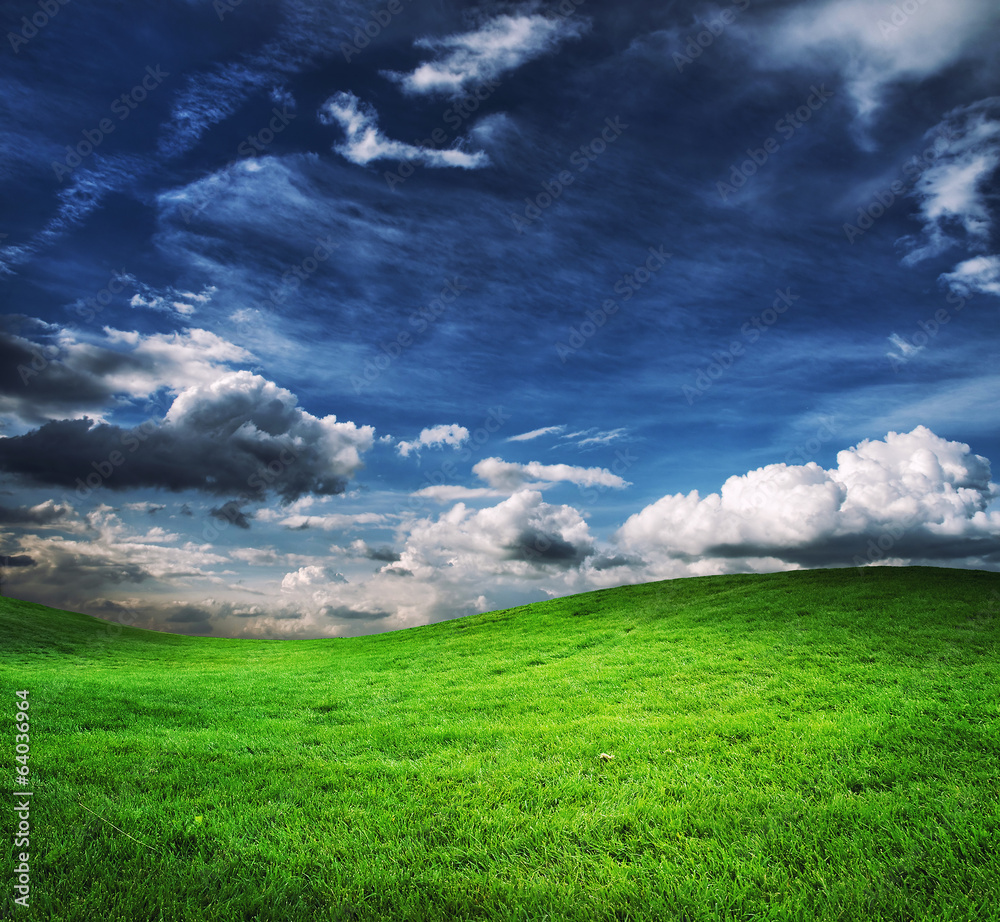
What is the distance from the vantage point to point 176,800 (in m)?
6.93

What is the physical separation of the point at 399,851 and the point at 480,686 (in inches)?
393

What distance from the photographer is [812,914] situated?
187 inches

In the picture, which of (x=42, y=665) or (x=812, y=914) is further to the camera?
(x=42, y=665)

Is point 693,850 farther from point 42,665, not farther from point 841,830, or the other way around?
point 42,665

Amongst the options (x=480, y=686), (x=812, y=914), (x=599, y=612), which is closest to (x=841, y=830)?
(x=812, y=914)

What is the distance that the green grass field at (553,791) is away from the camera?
503cm

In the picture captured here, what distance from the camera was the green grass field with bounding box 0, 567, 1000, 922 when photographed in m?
5.03

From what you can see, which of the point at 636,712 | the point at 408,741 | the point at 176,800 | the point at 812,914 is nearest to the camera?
the point at 812,914

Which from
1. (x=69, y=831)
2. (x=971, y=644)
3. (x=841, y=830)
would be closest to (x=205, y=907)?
(x=69, y=831)

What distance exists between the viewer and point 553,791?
729 cm

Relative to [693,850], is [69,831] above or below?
above

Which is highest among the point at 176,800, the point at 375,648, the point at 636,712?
the point at 176,800

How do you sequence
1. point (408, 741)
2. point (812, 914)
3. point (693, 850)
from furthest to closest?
point (408, 741) < point (693, 850) < point (812, 914)

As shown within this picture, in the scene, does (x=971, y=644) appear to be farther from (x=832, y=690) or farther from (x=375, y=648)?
(x=375, y=648)
